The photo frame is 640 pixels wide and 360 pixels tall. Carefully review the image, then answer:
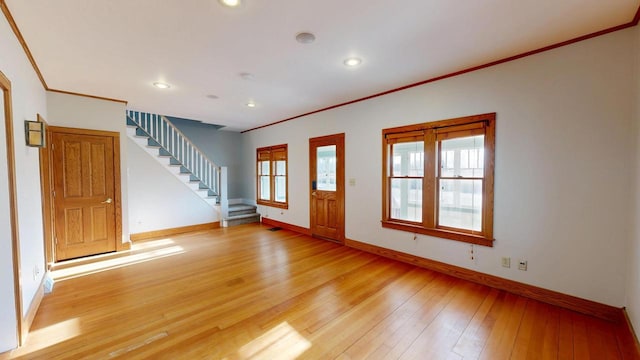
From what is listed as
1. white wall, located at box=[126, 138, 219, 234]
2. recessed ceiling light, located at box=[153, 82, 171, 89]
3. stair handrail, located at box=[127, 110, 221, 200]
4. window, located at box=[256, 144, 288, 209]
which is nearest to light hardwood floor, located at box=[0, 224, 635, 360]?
white wall, located at box=[126, 138, 219, 234]

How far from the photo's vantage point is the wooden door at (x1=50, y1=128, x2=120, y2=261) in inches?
157

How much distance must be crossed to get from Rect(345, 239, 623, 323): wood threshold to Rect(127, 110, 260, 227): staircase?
14.1 ft

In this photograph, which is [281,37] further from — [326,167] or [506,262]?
[506,262]

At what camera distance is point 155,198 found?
5582 millimetres

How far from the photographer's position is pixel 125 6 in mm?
1994

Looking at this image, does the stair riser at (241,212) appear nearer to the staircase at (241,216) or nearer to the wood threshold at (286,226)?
the staircase at (241,216)

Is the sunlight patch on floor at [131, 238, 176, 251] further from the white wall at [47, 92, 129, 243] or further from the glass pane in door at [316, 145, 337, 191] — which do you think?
the glass pane in door at [316, 145, 337, 191]

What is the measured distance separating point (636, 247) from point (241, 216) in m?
6.78

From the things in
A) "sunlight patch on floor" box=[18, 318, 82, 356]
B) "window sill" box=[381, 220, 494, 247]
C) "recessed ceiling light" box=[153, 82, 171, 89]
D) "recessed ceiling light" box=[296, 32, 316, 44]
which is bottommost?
"sunlight patch on floor" box=[18, 318, 82, 356]

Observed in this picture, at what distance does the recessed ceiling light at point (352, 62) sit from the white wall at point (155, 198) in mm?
4638

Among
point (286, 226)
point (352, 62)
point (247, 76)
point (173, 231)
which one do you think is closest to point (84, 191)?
point (173, 231)

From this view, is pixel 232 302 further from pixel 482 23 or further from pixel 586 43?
pixel 586 43

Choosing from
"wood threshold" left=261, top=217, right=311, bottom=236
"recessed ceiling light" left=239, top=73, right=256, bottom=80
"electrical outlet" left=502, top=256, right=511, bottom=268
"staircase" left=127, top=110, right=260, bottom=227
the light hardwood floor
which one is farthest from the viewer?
"wood threshold" left=261, top=217, right=311, bottom=236

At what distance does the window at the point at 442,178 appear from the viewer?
3184 millimetres
